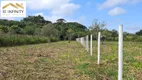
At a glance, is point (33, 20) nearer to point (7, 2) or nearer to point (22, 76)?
point (7, 2)

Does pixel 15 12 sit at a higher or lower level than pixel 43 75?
higher

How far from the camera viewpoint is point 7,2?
25.6m

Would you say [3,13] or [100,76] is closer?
[100,76]

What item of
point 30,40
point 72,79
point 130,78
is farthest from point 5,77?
point 30,40

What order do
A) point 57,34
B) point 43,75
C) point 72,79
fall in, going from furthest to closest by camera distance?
point 57,34 → point 43,75 → point 72,79

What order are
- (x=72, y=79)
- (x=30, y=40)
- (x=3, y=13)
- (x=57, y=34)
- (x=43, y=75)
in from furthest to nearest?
(x=57, y=34)
(x=30, y=40)
(x=3, y=13)
(x=43, y=75)
(x=72, y=79)

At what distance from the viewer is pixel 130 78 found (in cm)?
571

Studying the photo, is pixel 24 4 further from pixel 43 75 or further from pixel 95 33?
pixel 43 75

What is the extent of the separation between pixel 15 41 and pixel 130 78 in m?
21.8

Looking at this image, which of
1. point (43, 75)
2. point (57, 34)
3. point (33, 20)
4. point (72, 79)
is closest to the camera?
point (72, 79)

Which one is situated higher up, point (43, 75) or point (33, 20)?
point (33, 20)

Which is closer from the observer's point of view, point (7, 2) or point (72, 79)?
point (72, 79)

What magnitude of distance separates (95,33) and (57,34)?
3767cm

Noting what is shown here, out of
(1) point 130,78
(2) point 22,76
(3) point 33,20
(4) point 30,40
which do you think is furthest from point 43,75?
→ (3) point 33,20
